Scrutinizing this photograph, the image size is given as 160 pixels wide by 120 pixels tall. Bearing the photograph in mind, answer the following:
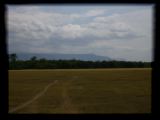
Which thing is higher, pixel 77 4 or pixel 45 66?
pixel 77 4

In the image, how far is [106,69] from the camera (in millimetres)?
34688

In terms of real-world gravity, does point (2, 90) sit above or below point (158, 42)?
below

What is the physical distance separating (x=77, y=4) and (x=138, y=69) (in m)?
28.5

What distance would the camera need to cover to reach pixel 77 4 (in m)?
2.34

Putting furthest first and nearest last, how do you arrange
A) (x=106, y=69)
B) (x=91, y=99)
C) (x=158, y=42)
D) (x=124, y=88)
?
1. (x=106, y=69)
2. (x=124, y=88)
3. (x=91, y=99)
4. (x=158, y=42)

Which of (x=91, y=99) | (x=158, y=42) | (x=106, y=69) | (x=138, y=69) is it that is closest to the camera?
(x=158, y=42)
